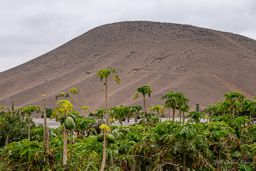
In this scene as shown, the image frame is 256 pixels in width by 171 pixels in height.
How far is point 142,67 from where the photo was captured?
78.1m

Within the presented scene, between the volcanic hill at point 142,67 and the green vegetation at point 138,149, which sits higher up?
the volcanic hill at point 142,67

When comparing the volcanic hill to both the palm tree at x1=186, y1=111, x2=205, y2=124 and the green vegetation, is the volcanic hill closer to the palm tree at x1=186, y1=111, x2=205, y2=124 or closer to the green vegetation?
the palm tree at x1=186, y1=111, x2=205, y2=124

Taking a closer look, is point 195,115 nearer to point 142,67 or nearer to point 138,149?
point 138,149

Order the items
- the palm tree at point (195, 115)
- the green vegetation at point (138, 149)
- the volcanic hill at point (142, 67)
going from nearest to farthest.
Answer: the green vegetation at point (138, 149)
the palm tree at point (195, 115)
the volcanic hill at point (142, 67)

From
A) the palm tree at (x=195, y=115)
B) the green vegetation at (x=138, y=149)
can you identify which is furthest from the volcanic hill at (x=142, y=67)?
the green vegetation at (x=138, y=149)

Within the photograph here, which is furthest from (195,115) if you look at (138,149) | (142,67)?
(142,67)

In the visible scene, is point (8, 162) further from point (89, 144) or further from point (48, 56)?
point (48, 56)

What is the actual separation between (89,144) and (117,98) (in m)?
58.2

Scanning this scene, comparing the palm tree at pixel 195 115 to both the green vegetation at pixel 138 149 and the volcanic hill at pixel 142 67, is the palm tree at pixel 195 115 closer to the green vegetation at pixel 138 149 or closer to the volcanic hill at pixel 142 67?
the green vegetation at pixel 138 149

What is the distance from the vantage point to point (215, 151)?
14.0 ft

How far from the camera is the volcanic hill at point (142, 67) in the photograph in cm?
6247

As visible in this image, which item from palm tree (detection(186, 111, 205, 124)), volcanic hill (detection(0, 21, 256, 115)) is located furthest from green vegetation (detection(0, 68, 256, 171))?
volcanic hill (detection(0, 21, 256, 115))

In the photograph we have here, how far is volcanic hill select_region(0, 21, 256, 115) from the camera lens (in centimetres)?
6247

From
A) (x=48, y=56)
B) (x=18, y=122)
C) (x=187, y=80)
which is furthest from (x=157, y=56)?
(x=18, y=122)
